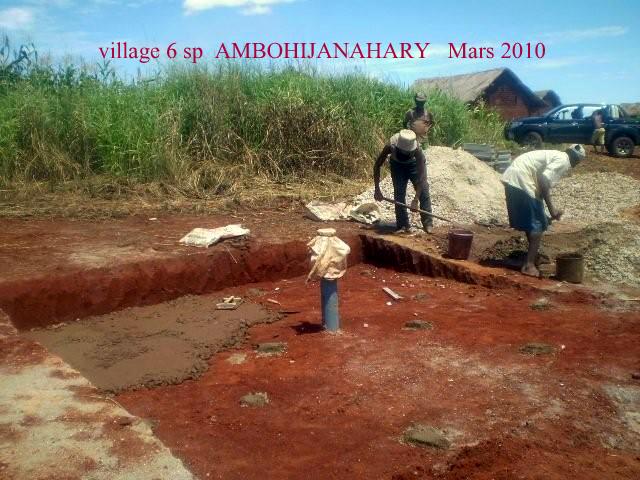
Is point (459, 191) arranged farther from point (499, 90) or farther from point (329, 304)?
point (499, 90)

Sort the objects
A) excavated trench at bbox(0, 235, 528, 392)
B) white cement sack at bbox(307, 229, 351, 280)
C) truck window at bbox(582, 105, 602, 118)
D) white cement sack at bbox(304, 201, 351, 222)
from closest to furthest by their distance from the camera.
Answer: excavated trench at bbox(0, 235, 528, 392) < white cement sack at bbox(307, 229, 351, 280) < white cement sack at bbox(304, 201, 351, 222) < truck window at bbox(582, 105, 602, 118)

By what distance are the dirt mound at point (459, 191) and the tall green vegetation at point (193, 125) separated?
4.68 ft

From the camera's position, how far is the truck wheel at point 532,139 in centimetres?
1620

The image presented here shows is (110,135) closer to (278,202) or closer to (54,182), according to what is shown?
(54,182)

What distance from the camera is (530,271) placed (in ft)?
18.5

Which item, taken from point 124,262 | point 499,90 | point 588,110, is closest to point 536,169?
point 124,262

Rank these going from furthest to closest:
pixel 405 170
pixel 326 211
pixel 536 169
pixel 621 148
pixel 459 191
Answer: pixel 621 148 → pixel 459 191 → pixel 326 211 → pixel 405 170 → pixel 536 169

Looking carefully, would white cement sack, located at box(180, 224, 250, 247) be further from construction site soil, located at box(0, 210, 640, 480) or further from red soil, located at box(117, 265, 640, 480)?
red soil, located at box(117, 265, 640, 480)

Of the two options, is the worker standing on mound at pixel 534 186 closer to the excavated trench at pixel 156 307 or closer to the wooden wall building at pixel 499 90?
the excavated trench at pixel 156 307

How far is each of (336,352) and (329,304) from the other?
17.3 inches

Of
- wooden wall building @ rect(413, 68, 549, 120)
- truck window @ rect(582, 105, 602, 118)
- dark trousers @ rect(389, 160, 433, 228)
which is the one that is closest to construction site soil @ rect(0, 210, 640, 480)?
dark trousers @ rect(389, 160, 433, 228)

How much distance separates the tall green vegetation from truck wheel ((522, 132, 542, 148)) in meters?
6.44

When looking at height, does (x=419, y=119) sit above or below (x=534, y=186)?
above

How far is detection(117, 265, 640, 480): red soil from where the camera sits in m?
2.76
